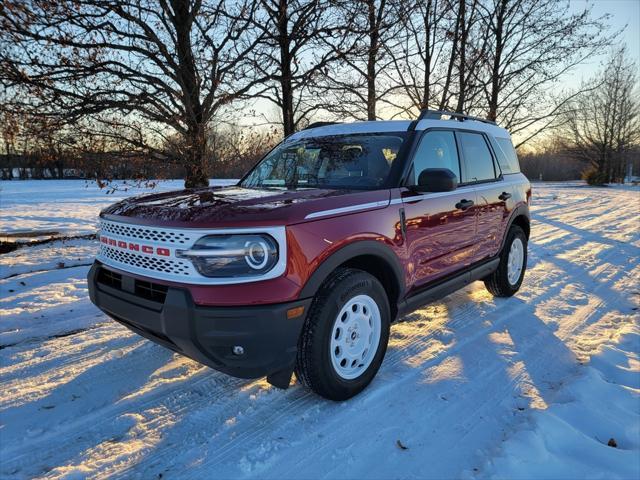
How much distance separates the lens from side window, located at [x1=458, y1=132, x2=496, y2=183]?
4047mm

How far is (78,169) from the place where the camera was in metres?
6.50

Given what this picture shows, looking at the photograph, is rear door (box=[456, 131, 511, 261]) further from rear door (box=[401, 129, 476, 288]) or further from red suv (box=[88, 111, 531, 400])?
rear door (box=[401, 129, 476, 288])

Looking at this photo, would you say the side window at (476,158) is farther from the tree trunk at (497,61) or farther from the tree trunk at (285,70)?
the tree trunk at (497,61)

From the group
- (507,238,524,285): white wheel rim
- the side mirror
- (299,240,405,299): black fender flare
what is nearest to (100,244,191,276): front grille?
(299,240,405,299): black fender flare

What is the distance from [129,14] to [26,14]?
141cm

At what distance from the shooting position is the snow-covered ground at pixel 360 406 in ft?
6.96

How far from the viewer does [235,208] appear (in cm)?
237

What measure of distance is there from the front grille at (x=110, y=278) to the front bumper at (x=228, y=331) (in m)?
0.36

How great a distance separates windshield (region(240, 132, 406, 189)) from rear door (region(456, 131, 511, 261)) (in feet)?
3.46

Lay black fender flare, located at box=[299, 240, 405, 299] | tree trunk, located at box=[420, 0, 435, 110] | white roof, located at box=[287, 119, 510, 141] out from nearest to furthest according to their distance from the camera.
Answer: black fender flare, located at box=[299, 240, 405, 299] < white roof, located at box=[287, 119, 510, 141] < tree trunk, located at box=[420, 0, 435, 110]

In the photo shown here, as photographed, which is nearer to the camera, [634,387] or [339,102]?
[634,387]

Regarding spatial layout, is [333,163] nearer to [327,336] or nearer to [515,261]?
[327,336]

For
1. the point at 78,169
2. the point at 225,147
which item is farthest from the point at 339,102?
the point at 78,169

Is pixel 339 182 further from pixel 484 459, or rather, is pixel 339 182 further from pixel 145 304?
pixel 484 459
